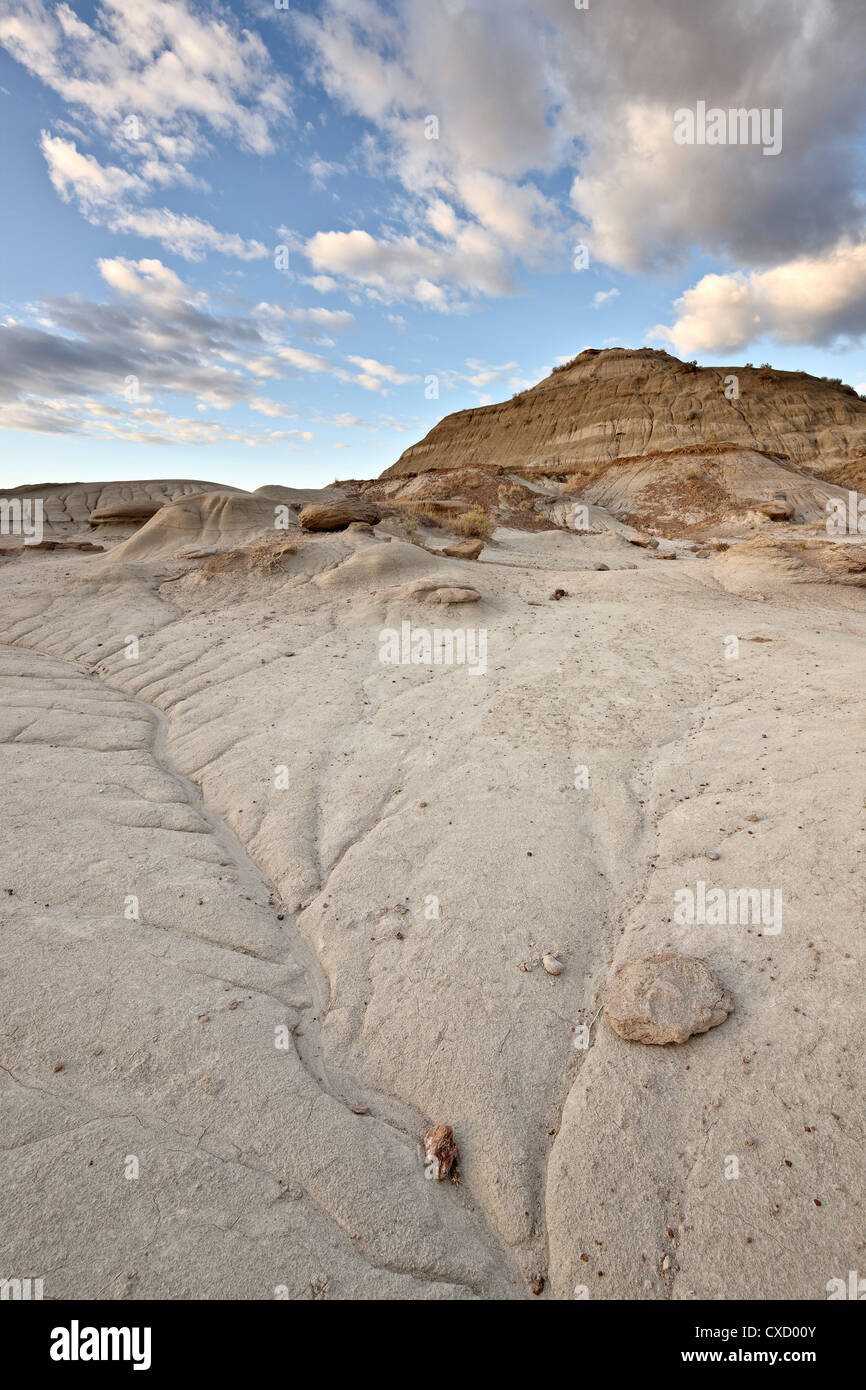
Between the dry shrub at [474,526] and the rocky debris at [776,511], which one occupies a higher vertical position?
the rocky debris at [776,511]

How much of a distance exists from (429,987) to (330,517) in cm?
1295

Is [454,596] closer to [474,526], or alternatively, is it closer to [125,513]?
[474,526]

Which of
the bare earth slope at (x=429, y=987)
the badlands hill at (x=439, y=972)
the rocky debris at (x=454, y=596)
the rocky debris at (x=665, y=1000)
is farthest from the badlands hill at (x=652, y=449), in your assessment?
the rocky debris at (x=665, y=1000)

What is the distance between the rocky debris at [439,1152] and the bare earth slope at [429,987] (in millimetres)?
62

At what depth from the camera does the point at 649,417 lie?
1469 inches

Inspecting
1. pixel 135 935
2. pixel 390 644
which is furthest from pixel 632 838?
pixel 390 644

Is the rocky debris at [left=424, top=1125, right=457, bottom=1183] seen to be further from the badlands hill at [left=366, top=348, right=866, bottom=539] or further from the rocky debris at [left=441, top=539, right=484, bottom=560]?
A: the badlands hill at [left=366, top=348, right=866, bottom=539]

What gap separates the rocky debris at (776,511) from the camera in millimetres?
21328

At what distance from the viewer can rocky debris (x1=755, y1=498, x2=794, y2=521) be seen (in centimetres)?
2133

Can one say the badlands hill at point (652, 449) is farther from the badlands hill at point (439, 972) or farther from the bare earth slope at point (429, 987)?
the bare earth slope at point (429, 987)

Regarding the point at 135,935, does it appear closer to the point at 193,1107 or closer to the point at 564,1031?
the point at 193,1107

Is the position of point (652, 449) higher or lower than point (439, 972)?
higher

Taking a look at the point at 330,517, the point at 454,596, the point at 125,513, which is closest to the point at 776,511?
the point at 330,517

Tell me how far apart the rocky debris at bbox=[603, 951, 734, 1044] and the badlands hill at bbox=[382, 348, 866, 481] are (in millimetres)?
30796
